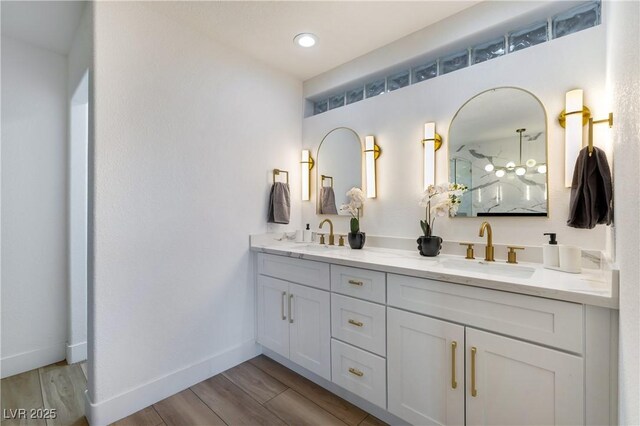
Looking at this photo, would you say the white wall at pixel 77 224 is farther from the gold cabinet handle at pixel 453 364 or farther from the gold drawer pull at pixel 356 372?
the gold cabinet handle at pixel 453 364

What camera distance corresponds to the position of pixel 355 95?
2535 millimetres

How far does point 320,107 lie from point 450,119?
1320 mm

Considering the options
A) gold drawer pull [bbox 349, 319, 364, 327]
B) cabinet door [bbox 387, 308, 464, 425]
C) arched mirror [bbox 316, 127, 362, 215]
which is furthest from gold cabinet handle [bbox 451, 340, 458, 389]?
arched mirror [bbox 316, 127, 362, 215]

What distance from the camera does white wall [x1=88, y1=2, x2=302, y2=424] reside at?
5.35 ft

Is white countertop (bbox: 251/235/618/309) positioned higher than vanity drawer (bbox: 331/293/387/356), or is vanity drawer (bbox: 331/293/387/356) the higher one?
white countertop (bbox: 251/235/618/309)

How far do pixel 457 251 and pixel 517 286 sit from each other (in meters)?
0.74

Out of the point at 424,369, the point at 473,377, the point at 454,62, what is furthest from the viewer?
the point at 454,62

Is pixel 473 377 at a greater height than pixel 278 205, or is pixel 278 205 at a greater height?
pixel 278 205

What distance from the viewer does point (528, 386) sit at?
1.14 meters

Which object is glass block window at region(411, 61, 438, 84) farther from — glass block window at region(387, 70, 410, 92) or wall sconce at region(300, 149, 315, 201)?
wall sconce at region(300, 149, 315, 201)

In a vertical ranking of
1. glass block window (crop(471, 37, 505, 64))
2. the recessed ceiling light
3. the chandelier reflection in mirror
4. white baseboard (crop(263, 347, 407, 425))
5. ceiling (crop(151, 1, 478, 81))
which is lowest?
white baseboard (crop(263, 347, 407, 425))

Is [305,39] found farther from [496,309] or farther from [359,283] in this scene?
[496,309]

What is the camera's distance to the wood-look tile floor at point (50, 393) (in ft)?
5.36

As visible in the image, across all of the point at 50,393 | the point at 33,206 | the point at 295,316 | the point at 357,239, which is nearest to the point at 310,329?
the point at 295,316
